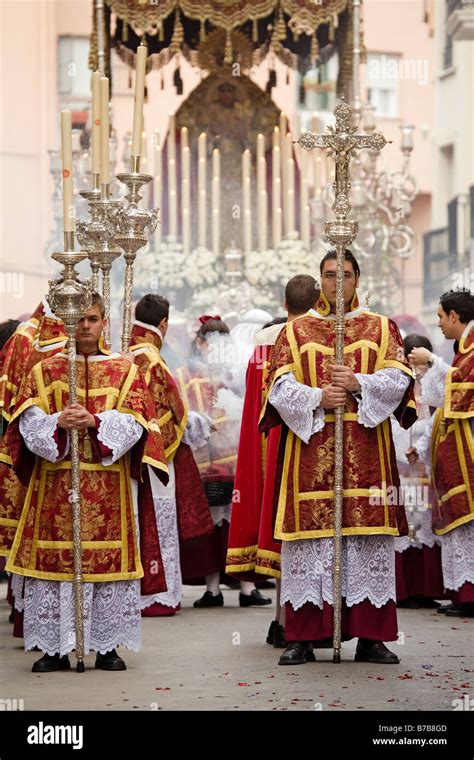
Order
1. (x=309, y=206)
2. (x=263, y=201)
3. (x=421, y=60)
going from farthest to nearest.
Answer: (x=421, y=60), (x=309, y=206), (x=263, y=201)

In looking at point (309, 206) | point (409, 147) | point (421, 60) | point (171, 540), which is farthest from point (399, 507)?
point (421, 60)

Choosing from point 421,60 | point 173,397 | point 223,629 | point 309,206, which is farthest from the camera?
point 421,60

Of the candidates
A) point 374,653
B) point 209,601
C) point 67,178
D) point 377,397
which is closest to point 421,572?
point 209,601

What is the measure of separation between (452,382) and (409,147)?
906cm

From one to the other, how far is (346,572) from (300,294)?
1.56m

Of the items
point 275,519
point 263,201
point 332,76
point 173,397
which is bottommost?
point 275,519

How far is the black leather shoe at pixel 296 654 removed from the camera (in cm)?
741

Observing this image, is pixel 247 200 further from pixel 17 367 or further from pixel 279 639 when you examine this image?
pixel 279 639

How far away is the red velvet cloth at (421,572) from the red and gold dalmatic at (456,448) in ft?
1.41

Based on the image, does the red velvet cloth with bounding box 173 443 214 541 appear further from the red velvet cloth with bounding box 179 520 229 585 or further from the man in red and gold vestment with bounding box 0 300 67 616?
the man in red and gold vestment with bounding box 0 300 67 616

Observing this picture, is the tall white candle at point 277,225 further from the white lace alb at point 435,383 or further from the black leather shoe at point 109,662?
the black leather shoe at point 109,662

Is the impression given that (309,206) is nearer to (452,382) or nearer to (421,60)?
(452,382)

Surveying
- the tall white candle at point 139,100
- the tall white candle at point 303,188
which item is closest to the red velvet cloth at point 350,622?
the tall white candle at point 139,100

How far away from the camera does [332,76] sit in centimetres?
3506
